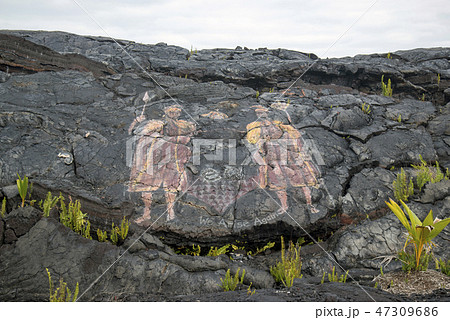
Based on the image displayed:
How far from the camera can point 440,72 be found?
867 cm

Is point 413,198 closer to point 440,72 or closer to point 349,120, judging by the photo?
point 349,120

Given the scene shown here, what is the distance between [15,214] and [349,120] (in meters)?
6.19

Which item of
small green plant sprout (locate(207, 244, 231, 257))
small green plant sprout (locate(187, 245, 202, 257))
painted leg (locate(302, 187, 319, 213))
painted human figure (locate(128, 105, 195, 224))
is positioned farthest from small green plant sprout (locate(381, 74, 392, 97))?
small green plant sprout (locate(187, 245, 202, 257))

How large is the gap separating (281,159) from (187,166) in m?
1.71

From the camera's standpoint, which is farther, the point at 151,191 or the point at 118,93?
the point at 118,93

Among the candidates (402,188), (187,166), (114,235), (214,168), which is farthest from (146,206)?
(402,188)

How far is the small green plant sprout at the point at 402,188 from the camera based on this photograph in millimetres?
5555

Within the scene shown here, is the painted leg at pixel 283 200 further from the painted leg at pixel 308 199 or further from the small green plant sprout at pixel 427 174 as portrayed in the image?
the small green plant sprout at pixel 427 174

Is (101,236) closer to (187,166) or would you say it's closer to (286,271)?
(187,166)

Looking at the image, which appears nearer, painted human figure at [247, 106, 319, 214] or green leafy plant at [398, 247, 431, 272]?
green leafy plant at [398, 247, 431, 272]

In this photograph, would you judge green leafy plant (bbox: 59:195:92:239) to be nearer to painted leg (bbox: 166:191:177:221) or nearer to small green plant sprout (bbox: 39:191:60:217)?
small green plant sprout (bbox: 39:191:60:217)

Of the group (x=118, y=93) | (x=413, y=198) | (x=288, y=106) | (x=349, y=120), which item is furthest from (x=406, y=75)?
(x=118, y=93)

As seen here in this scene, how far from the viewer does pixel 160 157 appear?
5.76 m

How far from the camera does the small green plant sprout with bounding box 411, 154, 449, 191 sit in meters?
5.63
